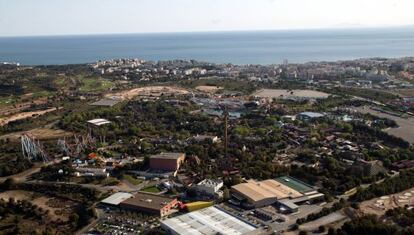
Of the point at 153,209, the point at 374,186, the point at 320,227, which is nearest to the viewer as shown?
the point at 320,227

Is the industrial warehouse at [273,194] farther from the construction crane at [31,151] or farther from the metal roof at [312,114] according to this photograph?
the metal roof at [312,114]

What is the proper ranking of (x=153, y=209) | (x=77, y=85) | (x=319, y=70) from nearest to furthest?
1. (x=153, y=209)
2. (x=77, y=85)
3. (x=319, y=70)

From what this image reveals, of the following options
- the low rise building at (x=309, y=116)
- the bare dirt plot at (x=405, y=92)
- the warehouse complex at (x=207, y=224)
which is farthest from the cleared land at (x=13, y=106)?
the bare dirt plot at (x=405, y=92)

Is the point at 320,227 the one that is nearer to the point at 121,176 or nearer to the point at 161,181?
the point at 161,181

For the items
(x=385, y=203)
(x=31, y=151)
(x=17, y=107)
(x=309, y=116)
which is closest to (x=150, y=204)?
(x=385, y=203)

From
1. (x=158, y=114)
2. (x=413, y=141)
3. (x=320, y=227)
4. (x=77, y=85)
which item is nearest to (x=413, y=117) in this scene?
(x=413, y=141)

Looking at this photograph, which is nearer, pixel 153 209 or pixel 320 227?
pixel 320 227
